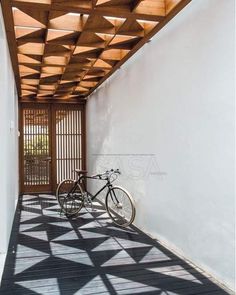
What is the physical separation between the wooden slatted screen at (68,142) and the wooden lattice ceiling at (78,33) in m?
2.43

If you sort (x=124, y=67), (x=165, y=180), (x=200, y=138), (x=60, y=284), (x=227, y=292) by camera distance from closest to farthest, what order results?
(x=227, y=292), (x=60, y=284), (x=200, y=138), (x=165, y=180), (x=124, y=67)

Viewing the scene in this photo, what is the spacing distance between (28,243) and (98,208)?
7.58ft

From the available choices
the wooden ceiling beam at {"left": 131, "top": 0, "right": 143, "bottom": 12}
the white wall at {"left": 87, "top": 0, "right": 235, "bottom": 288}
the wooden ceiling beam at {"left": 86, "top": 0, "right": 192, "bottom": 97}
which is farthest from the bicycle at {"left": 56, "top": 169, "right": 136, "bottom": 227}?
the wooden ceiling beam at {"left": 131, "top": 0, "right": 143, "bottom": 12}

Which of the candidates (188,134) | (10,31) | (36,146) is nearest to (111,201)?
(188,134)

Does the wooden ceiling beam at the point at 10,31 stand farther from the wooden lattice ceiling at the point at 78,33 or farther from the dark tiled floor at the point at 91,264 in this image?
the dark tiled floor at the point at 91,264

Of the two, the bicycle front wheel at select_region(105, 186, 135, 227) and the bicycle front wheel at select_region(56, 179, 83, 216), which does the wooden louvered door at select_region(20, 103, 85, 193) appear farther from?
the bicycle front wheel at select_region(105, 186, 135, 227)

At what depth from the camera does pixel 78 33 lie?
12.2 ft

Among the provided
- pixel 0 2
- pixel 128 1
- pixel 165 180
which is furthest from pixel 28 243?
pixel 128 1

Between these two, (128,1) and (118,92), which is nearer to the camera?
(128,1)

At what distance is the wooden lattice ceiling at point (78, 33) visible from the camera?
9.82 ft

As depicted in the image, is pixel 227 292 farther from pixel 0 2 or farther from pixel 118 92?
pixel 118 92

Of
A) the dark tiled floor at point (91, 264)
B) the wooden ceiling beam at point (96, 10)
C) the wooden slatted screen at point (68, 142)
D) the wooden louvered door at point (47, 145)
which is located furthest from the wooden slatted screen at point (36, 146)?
the wooden ceiling beam at point (96, 10)

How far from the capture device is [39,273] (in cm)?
291

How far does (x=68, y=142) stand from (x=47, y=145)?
57 centimetres
